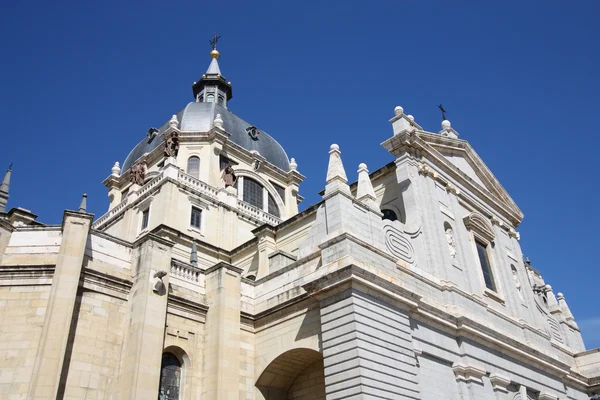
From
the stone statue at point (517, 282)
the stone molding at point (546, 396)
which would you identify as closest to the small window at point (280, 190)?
the stone statue at point (517, 282)

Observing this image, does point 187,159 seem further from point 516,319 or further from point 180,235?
point 516,319

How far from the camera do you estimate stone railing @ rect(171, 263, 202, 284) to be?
694 inches

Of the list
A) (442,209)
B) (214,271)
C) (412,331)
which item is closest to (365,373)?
(412,331)

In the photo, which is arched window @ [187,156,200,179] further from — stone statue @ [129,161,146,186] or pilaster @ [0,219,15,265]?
pilaster @ [0,219,15,265]

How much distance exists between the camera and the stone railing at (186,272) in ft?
57.8

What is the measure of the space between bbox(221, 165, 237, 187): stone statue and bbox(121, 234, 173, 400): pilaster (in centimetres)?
1728

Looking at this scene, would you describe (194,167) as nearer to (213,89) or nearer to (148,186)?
(148,186)

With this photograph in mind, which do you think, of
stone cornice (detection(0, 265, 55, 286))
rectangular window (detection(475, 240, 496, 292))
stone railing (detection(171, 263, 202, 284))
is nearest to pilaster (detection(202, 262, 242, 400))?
stone railing (detection(171, 263, 202, 284))

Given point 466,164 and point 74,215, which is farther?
point 466,164

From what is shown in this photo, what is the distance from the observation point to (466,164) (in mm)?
27406

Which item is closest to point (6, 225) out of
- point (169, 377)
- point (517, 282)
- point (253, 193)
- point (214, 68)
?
point (169, 377)

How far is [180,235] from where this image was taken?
95.2 feet

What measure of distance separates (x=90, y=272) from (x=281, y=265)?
7.05 m

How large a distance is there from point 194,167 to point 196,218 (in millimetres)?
5253
